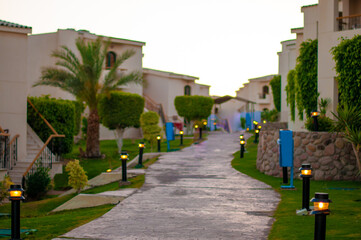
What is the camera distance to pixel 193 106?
42594mm

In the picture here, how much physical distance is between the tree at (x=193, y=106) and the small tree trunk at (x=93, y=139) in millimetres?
17219

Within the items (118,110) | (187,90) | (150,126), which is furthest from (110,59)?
(150,126)

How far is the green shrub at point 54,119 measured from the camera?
21755 mm

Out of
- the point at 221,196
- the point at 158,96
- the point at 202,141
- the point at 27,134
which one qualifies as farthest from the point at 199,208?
the point at 158,96

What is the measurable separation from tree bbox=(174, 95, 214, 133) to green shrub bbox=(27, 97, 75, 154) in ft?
66.6

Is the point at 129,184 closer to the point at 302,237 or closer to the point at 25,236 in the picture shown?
the point at 25,236

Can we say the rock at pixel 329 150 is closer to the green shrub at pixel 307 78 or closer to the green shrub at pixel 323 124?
the green shrub at pixel 323 124

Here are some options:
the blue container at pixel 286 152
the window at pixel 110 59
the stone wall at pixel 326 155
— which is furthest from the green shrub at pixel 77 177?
the window at pixel 110 59

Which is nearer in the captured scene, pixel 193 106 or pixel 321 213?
pixel 321 213

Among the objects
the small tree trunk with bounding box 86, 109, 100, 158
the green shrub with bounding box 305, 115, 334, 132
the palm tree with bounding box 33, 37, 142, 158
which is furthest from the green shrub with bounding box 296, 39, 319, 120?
the small tree trunk with bounding box 86, 109, 100, 158

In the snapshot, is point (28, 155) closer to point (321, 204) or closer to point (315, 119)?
point (315, 119)

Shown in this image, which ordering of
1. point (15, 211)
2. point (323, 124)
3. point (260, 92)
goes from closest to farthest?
1. point (15, 211)
2. point (323, 124)
3. point (260, 92)

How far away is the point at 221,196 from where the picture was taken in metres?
11.5

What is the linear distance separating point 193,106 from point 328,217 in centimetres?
3409
